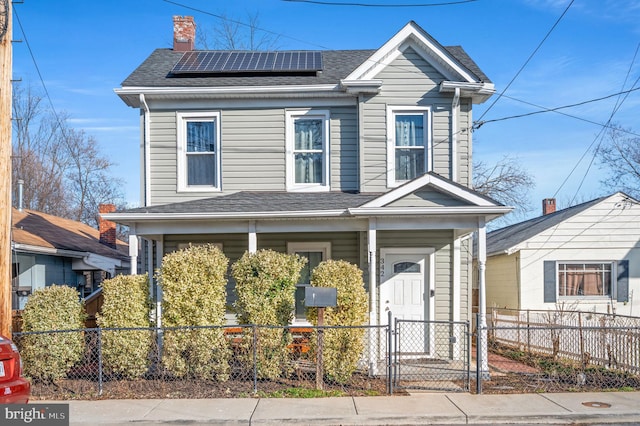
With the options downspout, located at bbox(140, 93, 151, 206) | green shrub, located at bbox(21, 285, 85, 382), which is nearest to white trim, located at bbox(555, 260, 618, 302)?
downspout, located at bbox(140, 93, 151, 206)

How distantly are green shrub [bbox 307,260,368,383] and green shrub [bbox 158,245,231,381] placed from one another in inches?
62.1

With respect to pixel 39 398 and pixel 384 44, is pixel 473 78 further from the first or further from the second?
pixel 39 398

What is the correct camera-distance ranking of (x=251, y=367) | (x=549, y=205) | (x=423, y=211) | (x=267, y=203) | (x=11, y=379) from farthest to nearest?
(x=549, y=205), (x=267, y=203), (x=423, y=211), (x=251, y=367), (x=11, y=379)

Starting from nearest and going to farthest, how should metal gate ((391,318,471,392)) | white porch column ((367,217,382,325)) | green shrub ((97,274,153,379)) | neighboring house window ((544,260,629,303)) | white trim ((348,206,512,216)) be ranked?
green shrub ((97,274,153,379)), white trim ((348,206,512,216)), white porch column ((367,217,382,325)), metal gate ((391,318,471,392)), neighboring house window ((544,260,629,303))

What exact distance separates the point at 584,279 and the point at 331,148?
8.39m

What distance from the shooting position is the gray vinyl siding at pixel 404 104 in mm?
12250

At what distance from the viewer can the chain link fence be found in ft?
30.4

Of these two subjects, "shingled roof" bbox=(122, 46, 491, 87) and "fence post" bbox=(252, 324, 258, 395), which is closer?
"fence post" bbox=(252, 324, 258, 395)

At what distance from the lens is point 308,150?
41.6 ft

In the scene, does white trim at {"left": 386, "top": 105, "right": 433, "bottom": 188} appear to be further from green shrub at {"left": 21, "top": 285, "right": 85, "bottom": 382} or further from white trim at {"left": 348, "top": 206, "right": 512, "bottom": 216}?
green shrub at {"left": 21, "top": 285, "right": 85, "bottom": 382}

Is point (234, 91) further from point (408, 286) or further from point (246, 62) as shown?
point (408, 286)

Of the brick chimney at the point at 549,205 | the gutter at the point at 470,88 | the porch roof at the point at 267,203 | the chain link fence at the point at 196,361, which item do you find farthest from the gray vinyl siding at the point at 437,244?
the brick chimney at the point at 549,205

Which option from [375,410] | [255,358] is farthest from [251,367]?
[375,410]

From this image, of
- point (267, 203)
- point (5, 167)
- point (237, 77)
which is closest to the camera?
point (5, 167)
